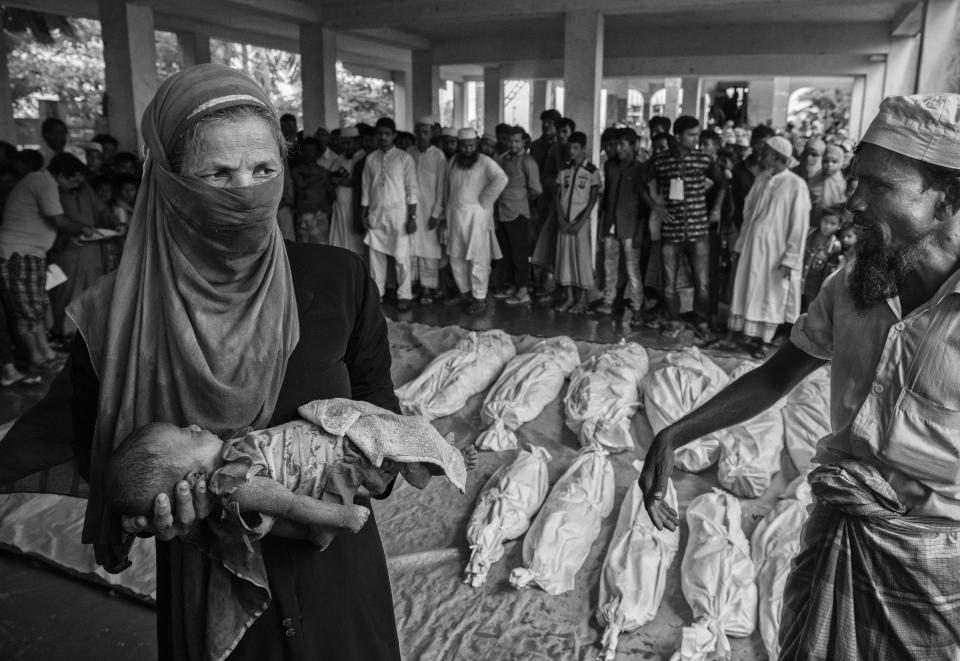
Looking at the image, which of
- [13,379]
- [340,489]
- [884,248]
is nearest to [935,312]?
[884,248]

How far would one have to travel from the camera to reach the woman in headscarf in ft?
4.24

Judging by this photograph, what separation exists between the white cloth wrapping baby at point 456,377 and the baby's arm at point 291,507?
3333 mm

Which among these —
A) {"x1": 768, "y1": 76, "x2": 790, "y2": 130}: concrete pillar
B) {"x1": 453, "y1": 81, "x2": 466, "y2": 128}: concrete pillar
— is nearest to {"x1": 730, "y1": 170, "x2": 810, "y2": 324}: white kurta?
{"x1": 453, "y1": 81, "x2": 466, "y2": 128}: concrete pillar

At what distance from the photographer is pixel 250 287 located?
1360mm

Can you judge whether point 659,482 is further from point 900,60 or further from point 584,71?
point 900,60

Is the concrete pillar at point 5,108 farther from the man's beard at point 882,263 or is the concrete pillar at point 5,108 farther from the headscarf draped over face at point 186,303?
the man's beard at point 882,263

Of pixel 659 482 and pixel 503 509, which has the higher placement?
pixel 659 482

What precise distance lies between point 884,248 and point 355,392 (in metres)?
1.12

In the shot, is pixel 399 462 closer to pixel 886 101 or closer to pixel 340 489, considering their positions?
pixel 340 489

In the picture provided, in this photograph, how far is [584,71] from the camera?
9430 mm

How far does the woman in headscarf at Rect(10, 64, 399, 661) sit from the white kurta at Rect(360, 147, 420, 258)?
22.6 feet

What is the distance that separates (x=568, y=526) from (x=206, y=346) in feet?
7.99

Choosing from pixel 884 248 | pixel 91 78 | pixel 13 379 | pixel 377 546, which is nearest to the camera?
pixel 884 248

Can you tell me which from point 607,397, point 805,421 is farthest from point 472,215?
point 805,421
